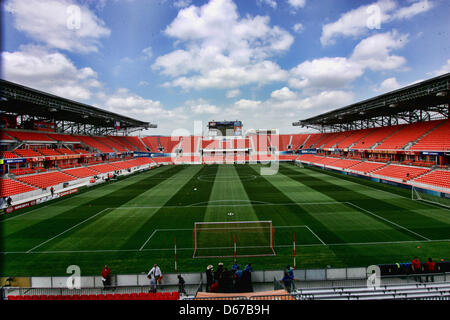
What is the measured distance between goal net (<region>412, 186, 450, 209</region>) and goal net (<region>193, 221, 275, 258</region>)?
18173mm

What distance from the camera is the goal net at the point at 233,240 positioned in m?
14.7

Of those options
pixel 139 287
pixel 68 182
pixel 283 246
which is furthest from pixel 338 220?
pixel 68 182

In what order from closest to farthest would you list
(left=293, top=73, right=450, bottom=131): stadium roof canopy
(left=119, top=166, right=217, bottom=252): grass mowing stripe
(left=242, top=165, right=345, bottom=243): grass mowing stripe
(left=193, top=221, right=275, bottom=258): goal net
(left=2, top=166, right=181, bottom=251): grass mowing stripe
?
(left=193, top=221, right=275, bottom=258): goal net
(left=2, top=166, right=181, bottom=251): grass mowing stripe
(left=242, top=165, right=345, bottom=243): grass mowing stripe
(left=119, top=166, right=217, bottom=252): grass mowing stripe
(left=293, top=73, right=450, bottom=131): stadium roof canopy

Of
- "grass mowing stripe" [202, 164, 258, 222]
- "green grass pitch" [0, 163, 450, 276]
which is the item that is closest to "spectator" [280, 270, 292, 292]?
"green grass pitch" [0, 163, 450, 276]

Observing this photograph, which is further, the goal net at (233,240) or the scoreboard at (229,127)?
the scoreboard at (229,127)

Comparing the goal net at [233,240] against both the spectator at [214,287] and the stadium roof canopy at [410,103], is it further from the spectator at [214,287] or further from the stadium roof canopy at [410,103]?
the stadium roof canopy at [410,103]

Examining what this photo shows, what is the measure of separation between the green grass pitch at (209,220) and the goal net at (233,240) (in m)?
0.42

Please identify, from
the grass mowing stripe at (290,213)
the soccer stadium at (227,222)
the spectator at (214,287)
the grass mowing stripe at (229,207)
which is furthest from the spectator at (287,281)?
the grass mowing stripe at (229,207)

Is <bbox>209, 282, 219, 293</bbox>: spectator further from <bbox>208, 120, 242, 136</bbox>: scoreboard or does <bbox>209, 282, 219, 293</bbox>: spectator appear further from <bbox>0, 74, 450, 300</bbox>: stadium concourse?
<bbox>208, 120, 242, 136</bbox>: scoreboard

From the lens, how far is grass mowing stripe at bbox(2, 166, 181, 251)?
16.7m

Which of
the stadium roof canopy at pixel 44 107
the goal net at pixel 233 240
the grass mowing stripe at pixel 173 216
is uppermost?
the stadium roof canopy at pixel 44 107

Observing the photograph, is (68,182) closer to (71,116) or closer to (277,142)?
(71,116)
